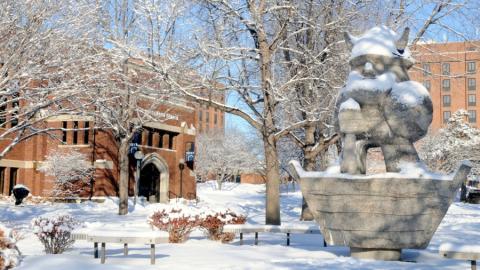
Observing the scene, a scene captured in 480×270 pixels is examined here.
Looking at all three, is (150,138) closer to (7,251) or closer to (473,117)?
(7,251)

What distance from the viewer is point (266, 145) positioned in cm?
1731

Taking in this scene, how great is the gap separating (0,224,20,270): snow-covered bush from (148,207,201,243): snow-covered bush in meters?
5.25

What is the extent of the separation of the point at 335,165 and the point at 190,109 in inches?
1257

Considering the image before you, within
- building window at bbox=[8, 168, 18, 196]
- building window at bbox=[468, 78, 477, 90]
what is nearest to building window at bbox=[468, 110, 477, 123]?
building window at bbox=[468, 78, 477, 90]

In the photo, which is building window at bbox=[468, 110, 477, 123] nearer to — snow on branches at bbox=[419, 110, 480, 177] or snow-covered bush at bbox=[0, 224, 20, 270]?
snow on branches at bbox=[419, 110, 480, 177]

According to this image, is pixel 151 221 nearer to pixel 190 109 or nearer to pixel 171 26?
pixel 171 26

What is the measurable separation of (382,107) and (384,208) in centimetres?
194

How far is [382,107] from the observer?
10750mm

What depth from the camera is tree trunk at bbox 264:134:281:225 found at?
1723 centimetres

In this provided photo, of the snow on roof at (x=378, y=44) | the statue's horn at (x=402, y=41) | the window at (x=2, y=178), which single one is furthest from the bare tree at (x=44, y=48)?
the window at (x=2, y=178)

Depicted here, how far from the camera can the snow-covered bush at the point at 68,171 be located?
33125 millimetres

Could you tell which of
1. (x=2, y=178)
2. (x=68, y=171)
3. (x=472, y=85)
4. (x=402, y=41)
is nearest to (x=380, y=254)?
(x=402, y=41)

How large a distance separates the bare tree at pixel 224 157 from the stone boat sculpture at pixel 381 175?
54.2m

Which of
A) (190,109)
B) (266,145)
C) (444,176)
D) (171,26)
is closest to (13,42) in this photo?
(171,26)
